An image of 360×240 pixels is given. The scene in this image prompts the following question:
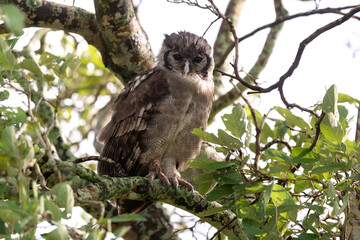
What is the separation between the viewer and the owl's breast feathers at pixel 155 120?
3.55m

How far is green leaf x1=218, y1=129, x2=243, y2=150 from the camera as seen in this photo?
7.97ft

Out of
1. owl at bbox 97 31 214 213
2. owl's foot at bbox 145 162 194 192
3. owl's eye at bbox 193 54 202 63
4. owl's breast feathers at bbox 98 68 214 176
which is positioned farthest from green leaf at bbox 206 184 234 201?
owl's eye at bbox 193 54 202 63

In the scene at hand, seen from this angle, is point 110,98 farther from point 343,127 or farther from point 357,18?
point 343,127

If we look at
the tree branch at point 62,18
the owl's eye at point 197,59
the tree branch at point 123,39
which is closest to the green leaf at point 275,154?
the owl's eye at point 197,59

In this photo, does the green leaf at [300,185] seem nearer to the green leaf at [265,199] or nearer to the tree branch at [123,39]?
the green leaf at [265,199]

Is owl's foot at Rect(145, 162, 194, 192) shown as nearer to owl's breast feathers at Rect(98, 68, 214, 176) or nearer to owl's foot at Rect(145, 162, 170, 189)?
owl's foot at Rect(145, 162, 170, 189)

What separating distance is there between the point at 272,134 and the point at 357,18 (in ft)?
3.18

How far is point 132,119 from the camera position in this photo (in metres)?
3.64

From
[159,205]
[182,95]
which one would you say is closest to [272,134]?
[182,95]

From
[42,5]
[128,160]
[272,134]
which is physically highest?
[42,5]

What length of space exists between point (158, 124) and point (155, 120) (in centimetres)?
4

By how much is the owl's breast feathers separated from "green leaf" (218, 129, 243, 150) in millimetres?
1083

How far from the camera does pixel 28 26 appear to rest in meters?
3.88

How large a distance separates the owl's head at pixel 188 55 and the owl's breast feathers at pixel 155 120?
0.64 feet
